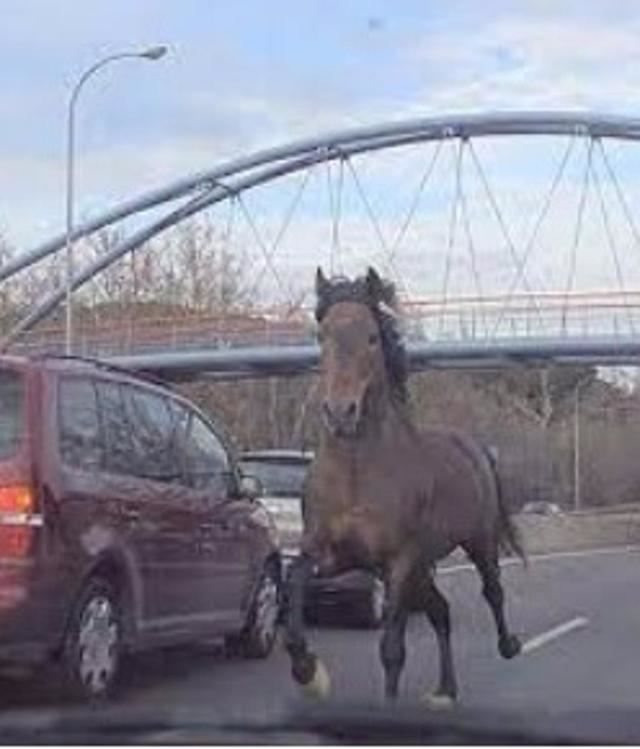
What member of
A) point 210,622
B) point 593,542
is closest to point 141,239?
point 593,542

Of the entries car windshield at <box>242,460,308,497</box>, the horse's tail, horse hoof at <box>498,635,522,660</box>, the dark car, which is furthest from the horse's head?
car windshield at <box>242,460,308,497</box>

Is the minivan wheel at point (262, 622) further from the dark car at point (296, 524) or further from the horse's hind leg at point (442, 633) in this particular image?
the horse's hind leg at point (442, 633)

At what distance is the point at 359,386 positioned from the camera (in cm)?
1130

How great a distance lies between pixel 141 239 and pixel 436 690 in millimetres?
70341

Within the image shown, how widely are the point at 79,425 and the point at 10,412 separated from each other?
1.81ft

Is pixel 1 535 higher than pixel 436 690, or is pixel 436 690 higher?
pixel 1 535

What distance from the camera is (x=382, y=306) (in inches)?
467

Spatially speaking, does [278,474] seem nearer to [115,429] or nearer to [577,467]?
[115,429]

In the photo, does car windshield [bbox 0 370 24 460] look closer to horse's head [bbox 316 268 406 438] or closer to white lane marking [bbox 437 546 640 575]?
horse's head [bbox 316 268 406 438]

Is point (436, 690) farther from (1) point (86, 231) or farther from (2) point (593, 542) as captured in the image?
(1) point (86, 231)

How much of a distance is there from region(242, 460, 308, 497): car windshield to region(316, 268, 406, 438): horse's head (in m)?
6.33

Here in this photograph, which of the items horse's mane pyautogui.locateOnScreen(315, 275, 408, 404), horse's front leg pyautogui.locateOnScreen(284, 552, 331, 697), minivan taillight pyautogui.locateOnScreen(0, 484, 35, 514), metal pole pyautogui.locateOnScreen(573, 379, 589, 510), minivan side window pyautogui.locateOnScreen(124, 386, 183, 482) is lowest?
metal pole pyautogui.locateOnScreen(573, 379, 589, 510)

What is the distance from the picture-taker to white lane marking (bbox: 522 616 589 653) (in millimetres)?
15489

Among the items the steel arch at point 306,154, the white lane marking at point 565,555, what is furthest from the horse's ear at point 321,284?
the steel arch at point 306,154
